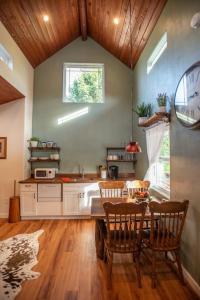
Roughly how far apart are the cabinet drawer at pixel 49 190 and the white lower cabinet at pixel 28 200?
130 millimetres

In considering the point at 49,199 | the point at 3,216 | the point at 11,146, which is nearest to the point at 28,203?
the point at 49,199

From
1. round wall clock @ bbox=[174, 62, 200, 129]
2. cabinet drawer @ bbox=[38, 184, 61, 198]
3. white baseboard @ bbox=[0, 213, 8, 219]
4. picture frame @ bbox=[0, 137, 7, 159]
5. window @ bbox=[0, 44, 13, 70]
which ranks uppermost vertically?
window @ bbox=[0, 44, 13, 70]

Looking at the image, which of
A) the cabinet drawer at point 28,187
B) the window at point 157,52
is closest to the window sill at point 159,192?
the window at point 157,52

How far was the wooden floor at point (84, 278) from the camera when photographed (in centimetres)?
216

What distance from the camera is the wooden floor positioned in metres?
2.16

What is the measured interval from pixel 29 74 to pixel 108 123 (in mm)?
2315

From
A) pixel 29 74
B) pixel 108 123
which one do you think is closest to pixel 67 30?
pixel 29 74

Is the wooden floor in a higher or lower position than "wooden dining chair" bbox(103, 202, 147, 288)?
lower

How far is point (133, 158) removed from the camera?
17.5ft

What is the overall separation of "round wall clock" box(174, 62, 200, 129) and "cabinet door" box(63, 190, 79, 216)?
2.93m

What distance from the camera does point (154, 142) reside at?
3611 mm

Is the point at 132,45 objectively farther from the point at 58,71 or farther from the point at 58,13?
the point at 58,71

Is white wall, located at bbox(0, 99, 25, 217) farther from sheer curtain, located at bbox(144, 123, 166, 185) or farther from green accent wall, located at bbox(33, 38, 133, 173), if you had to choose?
sheer curtain, located at bbox(144, 123, 166, 185)

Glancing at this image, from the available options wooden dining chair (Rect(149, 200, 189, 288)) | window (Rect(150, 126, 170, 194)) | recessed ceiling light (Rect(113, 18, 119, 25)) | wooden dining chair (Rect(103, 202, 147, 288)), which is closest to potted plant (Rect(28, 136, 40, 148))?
window (Rect(150, 126, 170, 194))
